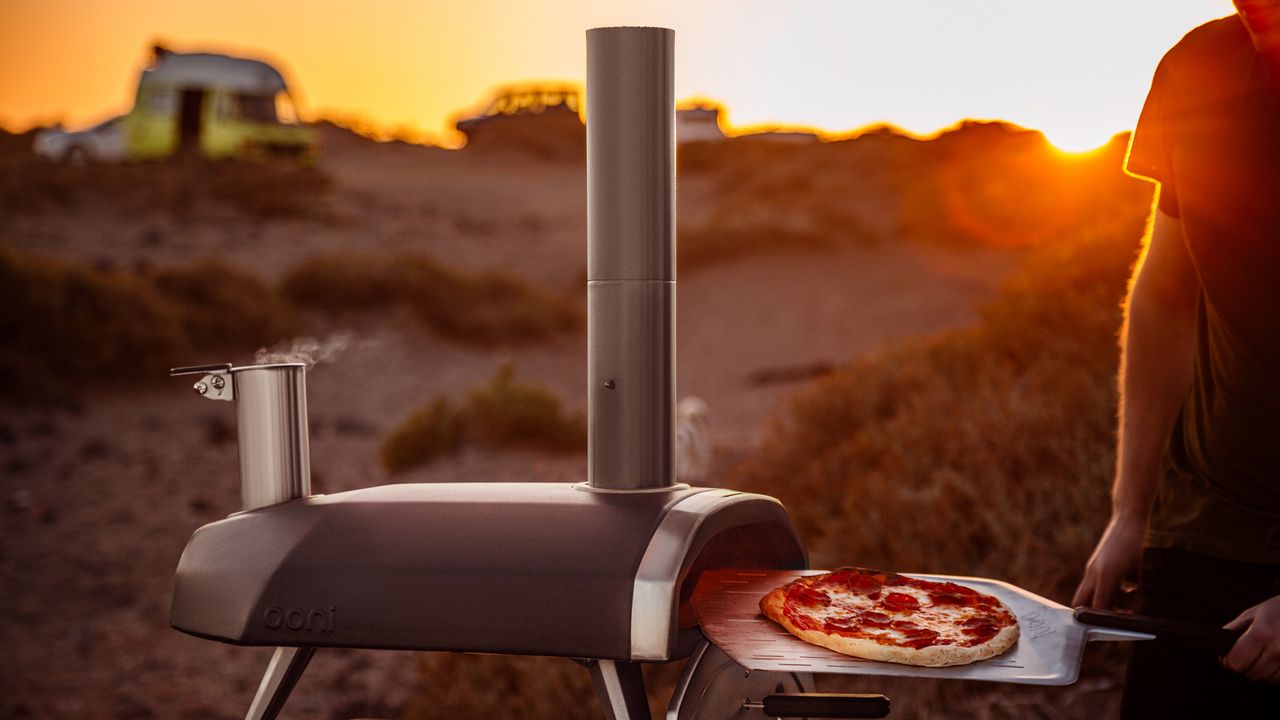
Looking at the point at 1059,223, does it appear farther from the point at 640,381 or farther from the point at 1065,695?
the point at 640,381

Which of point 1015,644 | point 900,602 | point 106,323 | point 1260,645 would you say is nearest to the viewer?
point 1260,645

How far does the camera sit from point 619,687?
176 centimetres

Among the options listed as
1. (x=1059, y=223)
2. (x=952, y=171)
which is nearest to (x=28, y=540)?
(x=1059, y=223)

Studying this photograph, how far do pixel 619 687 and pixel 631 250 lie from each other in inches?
28.5

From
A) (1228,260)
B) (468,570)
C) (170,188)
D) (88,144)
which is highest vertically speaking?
(88,144)

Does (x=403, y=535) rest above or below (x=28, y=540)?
above

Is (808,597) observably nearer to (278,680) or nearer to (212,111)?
(278,680)

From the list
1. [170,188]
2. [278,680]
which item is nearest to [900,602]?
[278,680]

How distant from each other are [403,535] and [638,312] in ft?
1.78

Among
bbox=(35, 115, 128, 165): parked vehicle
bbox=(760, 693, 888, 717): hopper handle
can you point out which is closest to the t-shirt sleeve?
bbox=(760, 693, 888, 717): hopper handle

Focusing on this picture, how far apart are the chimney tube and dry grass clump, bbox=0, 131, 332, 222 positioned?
14639mm

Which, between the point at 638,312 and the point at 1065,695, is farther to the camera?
the point at 1065,695

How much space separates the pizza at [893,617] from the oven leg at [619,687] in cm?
23

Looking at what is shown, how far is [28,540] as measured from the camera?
6227mm
